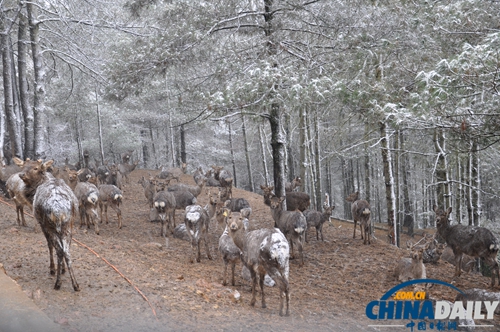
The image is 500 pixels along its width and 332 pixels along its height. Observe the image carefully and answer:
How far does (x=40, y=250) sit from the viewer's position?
7098 mm

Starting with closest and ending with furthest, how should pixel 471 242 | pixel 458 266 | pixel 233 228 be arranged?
1. pixel 233 228
2. pixel 471 242
3. pixel 458 266

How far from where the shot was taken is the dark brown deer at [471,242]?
8461 mm

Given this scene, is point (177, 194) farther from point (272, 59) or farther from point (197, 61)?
point (272, 59)

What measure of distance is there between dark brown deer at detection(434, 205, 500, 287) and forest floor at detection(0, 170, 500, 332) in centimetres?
52

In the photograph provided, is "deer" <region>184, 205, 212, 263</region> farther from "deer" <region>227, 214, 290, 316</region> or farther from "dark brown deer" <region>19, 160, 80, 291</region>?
"dark brown deer" <region>19, 160, 80, 291</region>

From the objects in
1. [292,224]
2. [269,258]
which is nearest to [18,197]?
[269,258]

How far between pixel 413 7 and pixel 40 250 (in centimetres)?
928

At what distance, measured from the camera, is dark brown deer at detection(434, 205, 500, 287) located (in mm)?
8461

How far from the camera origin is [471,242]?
29.2 ft

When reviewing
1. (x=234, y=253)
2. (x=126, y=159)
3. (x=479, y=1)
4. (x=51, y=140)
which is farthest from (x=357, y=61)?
(x=51, y=140)

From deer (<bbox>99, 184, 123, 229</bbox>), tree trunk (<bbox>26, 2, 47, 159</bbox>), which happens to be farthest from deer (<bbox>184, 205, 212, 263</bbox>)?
tree trunk (<bbox>26, 2, 47, 159</bbox>)

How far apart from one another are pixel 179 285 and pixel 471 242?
656 centimetres

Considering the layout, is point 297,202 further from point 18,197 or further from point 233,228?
point 18,197

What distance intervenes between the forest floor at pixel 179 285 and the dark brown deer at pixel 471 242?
52 centimetres
